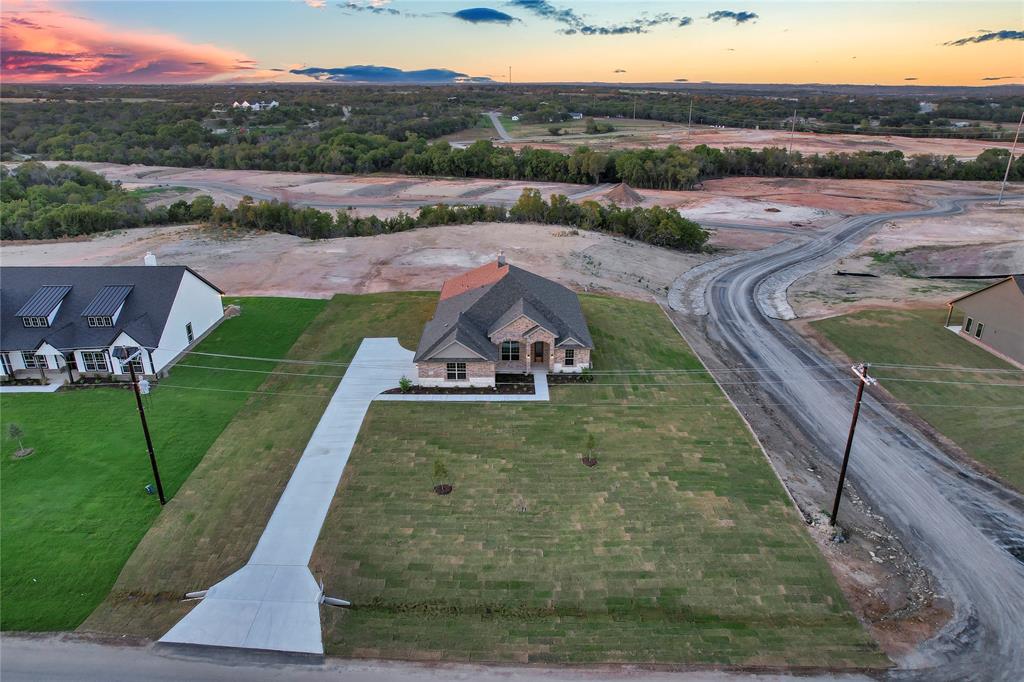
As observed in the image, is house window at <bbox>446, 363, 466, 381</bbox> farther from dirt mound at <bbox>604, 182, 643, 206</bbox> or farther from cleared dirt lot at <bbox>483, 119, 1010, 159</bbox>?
cleared dirt lot at <bbox>483, 119, 1010, 159</bbox>

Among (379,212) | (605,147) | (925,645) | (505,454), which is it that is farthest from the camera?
(605,147)

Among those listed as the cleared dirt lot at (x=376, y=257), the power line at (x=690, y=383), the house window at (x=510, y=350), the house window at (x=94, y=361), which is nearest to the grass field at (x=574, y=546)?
the power line at (x=690, y=383)

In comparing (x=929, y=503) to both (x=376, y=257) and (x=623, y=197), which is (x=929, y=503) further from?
(x=623, y=197)

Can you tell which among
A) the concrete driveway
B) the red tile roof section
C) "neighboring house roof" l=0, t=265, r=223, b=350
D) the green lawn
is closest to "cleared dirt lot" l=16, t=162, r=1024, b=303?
the red tile roof section

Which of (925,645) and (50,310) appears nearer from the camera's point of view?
(925,645)

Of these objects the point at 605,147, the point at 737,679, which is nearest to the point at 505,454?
the point at 737,679

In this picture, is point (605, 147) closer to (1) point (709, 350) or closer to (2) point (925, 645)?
(1) point (709, 350)

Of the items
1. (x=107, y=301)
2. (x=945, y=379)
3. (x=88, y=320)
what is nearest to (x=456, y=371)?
(x=107, y=301)
